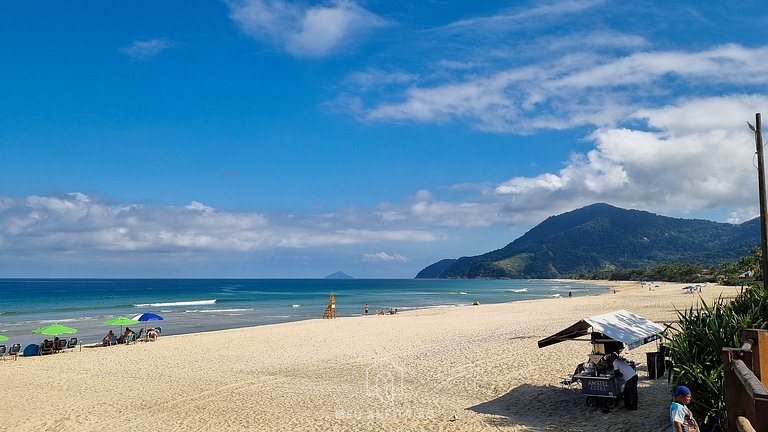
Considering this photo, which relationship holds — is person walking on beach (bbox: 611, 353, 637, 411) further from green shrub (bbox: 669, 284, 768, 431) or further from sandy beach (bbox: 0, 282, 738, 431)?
green shrub (bbox: 669, 284, 768, 431)

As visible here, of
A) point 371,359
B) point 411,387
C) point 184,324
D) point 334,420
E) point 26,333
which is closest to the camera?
point 334,420

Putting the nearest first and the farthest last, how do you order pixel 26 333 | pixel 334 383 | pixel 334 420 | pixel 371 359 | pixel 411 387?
1. pixel 334 420
2. pixel 411 387
3. pixel 334 383
4. pixel 371 359
5. pixel 26 333

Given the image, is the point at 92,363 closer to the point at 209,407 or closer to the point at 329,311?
the point at 209,407

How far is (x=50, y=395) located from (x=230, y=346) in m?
8.68

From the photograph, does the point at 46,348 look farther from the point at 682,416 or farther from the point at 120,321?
the point at 682,416

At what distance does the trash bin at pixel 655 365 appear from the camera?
1133 cm

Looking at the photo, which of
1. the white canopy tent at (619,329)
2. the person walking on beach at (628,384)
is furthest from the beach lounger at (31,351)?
the person walking on beach at (628,384)

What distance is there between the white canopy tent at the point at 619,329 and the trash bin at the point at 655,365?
1035 mm

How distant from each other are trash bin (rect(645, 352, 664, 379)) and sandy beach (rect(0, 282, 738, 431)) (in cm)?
26

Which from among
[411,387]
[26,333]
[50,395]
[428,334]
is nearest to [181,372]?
[50,395]

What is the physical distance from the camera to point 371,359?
17344 mm

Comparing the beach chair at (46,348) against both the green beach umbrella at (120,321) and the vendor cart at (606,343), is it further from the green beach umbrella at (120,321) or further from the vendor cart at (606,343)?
the vendor cart at (606,343)

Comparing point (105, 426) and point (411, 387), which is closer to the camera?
point (105, 426)

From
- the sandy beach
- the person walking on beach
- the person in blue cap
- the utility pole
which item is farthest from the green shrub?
the utility pole
